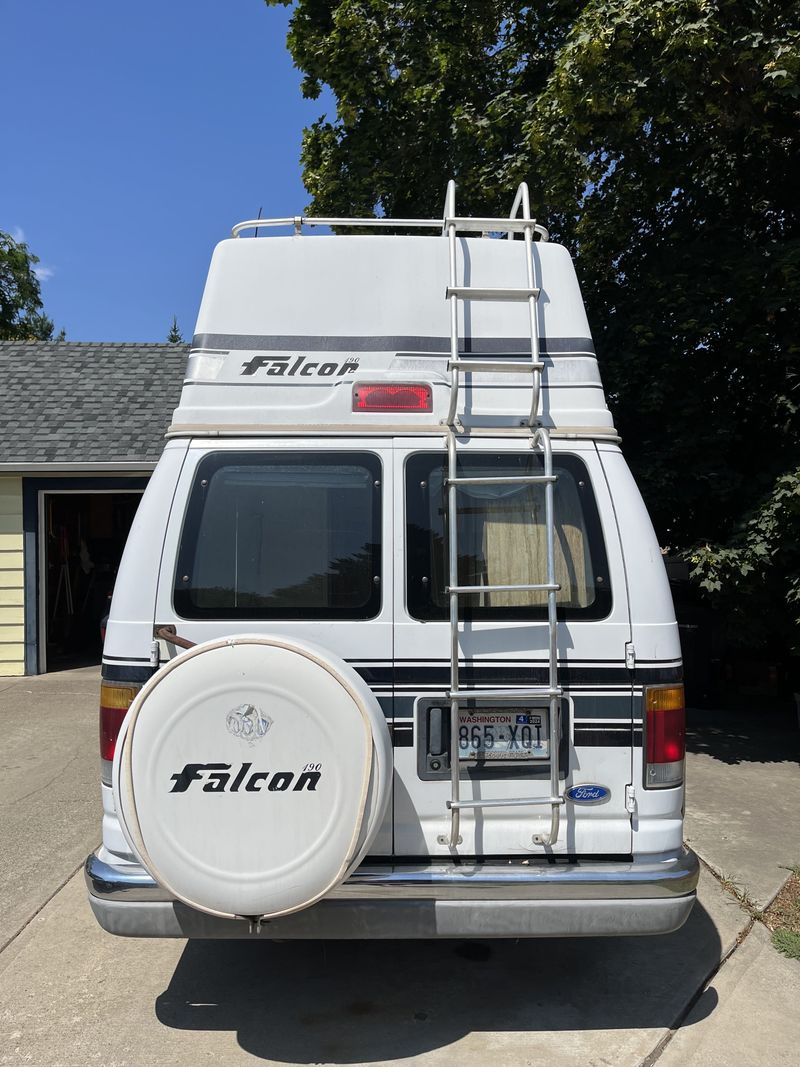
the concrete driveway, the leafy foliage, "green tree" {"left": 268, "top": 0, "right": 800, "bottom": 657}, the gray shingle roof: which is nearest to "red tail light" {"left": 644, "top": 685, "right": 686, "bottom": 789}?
the concrete driveway

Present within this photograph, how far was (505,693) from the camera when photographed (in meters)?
3.08

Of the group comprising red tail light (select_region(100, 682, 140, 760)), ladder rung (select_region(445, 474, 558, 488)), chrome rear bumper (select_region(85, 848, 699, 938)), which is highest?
ladder rung (select_region(445, 474, 558, 488))

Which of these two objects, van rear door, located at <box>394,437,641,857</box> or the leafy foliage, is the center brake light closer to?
van rear door, located at <box>394,437,641,857</box>

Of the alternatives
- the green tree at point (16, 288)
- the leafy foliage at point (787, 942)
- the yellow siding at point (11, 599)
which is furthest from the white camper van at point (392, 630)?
the green tree at point (16, 288)

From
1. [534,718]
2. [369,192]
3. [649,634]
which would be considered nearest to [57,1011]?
[534,718]

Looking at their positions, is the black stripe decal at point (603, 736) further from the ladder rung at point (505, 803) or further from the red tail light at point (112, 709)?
the red tail light at point (112, 709)

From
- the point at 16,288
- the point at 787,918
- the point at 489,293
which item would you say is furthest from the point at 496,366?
the point at 16,288

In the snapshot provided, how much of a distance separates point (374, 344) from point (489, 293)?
497 millimetres

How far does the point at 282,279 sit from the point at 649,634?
202 cm

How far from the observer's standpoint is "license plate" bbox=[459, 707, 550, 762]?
314 centimetres

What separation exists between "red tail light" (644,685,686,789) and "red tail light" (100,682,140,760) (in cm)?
188

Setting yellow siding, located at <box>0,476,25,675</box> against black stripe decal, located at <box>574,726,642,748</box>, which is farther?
yellow siding, located at <box>0,476,25,675</box>

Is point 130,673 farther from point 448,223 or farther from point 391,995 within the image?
point 448,223

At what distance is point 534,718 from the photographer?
316 centimetres
